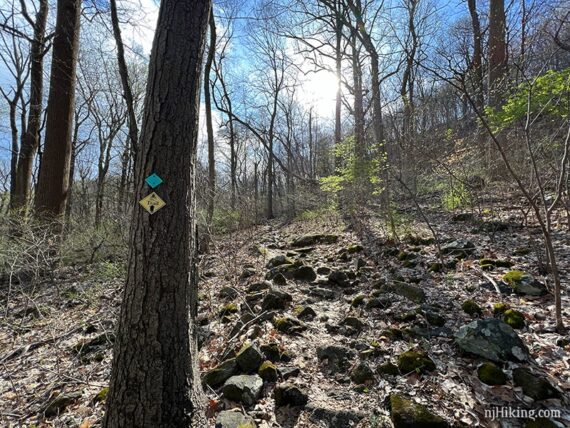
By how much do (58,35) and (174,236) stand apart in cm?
752

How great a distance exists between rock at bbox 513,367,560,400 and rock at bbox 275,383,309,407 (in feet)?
5.26

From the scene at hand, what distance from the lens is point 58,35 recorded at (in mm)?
6535

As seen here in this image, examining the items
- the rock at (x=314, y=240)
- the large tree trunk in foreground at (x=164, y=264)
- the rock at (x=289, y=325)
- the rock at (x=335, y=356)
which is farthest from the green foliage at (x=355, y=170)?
the large tree trunk in foreground at (x=164, y=264)

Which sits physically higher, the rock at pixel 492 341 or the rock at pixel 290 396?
the rock at pixel 492 341

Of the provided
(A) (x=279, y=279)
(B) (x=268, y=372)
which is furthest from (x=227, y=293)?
(B) (x=268, y=372)

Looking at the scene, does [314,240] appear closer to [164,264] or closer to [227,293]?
[227,293]

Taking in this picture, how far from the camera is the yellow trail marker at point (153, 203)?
185cm

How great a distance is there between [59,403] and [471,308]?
419 cm

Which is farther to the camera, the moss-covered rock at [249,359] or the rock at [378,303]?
the rock at [378,303]

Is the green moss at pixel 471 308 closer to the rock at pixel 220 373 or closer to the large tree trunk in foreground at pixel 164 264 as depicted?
the rock at pixel 220 373

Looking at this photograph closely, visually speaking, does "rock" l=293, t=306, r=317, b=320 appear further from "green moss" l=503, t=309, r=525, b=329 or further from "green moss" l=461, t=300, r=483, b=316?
"green moss" l=503, t=309, r=525, b=329

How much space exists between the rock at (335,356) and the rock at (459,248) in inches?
111

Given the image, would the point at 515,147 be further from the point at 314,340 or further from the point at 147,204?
the point at 147,204

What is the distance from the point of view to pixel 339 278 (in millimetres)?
4777
